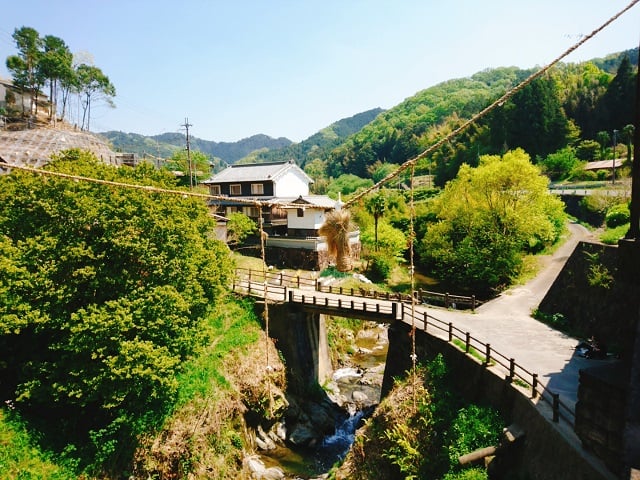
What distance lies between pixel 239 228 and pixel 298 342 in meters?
18.8

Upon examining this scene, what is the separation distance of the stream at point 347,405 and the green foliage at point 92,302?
7076mm

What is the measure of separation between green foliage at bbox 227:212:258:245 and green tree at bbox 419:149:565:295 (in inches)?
760

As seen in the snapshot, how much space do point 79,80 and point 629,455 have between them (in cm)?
6864

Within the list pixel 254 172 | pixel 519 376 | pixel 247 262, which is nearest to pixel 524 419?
pixel 519 376

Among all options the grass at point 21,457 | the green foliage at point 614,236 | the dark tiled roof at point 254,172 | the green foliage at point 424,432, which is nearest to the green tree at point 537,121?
the dark tiled roof at point 254,172

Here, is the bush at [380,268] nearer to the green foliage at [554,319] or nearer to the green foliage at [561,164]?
the green foliage at [554,319]

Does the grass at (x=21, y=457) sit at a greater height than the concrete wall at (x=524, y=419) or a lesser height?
lesser

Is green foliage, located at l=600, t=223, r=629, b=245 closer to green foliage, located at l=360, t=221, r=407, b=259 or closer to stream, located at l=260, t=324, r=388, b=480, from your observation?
stream, located at l=260, t=324, r=388, b=480

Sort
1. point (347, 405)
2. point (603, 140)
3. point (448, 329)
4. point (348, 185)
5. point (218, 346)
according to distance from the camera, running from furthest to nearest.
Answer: point (348, 185)
point (603, 140)
point (347, 405)
point (218, 346)
point (448, 329)

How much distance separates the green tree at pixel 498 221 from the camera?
89.9 feet

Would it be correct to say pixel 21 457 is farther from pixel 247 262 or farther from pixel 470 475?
pixel 247 262

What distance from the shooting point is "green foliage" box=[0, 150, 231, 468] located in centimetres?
1445

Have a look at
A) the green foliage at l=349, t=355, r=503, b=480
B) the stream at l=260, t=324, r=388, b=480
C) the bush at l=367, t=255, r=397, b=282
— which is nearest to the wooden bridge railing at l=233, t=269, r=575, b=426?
the green foliage at l=349, t=355, r=503, b=480

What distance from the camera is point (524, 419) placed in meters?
12.0
